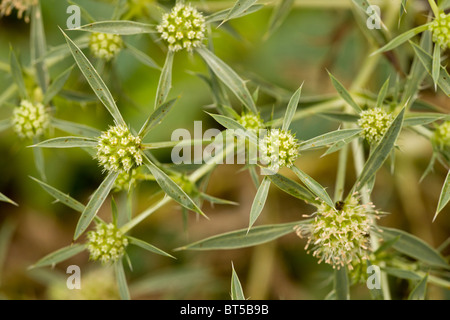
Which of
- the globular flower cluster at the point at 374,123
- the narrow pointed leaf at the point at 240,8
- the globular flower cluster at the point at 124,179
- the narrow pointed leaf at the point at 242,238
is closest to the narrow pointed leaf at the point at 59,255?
the globular flower cluster at the point at 124,179

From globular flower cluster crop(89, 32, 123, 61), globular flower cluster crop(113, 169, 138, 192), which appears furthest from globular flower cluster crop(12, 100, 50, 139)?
globular flower cluster crop(113, 169, 138, 192)

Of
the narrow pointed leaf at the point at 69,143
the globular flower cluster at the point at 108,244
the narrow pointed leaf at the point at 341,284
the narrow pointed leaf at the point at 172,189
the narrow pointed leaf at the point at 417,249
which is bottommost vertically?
the narrow pointed leaf at the point at 341,284

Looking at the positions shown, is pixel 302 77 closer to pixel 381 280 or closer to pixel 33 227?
pixel 381 280

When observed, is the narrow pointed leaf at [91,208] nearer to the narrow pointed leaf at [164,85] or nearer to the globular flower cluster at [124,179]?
the globular flower cluster at [124,179]

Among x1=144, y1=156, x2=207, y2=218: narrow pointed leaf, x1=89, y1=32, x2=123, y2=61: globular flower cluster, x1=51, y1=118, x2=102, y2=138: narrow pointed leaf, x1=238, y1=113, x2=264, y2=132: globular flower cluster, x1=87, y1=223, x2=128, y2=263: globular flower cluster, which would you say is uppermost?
x1=89, y1=32, x2=123, y2=61: globular flower cluster

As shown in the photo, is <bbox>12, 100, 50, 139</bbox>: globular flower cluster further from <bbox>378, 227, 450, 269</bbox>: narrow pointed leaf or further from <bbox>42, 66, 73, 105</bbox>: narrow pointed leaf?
<bbox>378, 227, 450, 269</bbox>: narrow pointed leaf

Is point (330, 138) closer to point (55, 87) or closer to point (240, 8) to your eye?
point (240, 8)
